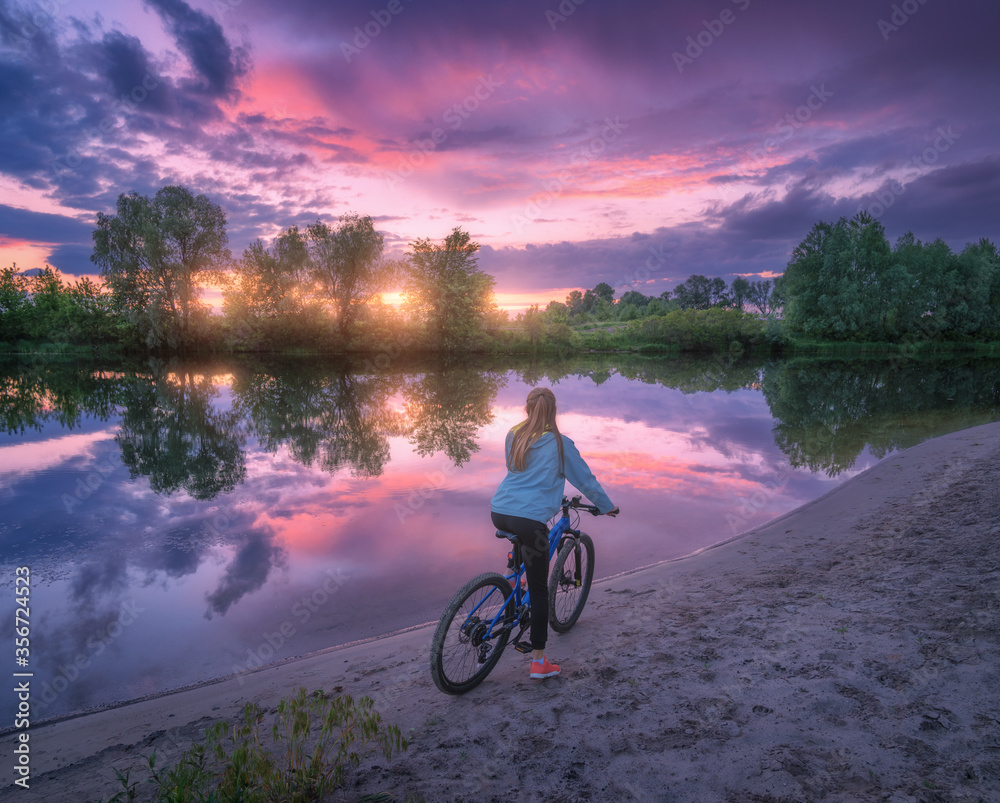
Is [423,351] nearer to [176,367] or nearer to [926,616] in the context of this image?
[176,367]

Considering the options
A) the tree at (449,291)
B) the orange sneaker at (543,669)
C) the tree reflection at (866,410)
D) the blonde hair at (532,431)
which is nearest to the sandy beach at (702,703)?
the orange sneaker at (543,669)

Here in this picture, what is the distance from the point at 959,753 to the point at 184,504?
11682 mm

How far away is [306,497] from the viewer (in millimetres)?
10477

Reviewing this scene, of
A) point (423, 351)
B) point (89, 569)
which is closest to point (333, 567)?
point (89, 569)

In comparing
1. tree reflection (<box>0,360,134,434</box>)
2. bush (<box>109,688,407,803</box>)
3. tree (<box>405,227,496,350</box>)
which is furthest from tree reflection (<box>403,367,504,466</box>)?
tree (<box>405,227,496,350</box>)

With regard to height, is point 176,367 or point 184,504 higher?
point 176,367

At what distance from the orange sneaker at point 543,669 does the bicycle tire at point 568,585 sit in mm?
610

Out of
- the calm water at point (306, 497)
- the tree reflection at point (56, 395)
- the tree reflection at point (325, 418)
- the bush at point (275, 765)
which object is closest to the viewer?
the bush at point (275, 765)

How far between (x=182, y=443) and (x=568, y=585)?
47.6 feet

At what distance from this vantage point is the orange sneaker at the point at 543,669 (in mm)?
4141

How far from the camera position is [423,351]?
56.4 m

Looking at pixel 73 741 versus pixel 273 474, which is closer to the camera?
pixel 73 741

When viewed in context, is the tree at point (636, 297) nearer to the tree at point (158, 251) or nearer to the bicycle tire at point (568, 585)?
the tree at point (158, 251)

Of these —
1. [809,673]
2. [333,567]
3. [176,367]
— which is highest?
[176,367]
